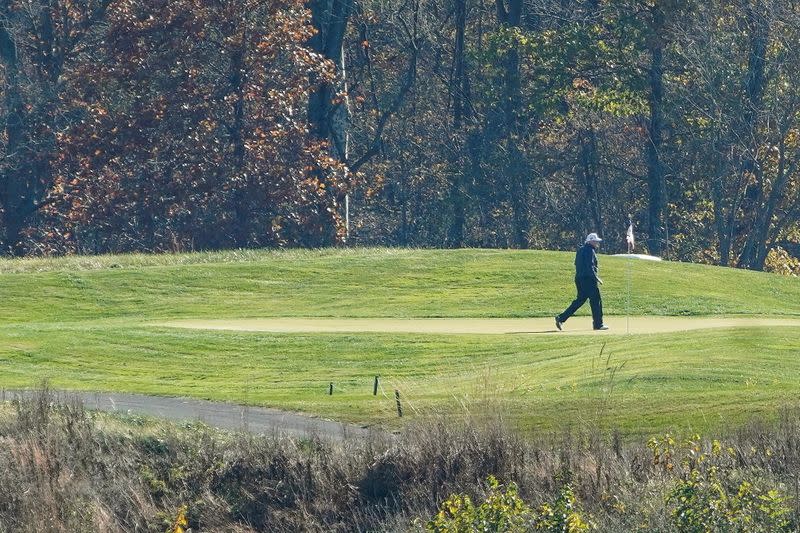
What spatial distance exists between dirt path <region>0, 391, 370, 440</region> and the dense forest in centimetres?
→ 2527

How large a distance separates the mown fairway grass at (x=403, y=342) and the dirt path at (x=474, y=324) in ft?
2.57

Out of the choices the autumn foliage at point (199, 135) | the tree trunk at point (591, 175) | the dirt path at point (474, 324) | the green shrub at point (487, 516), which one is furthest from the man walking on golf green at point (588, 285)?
the tree trunk at point (591, 175)

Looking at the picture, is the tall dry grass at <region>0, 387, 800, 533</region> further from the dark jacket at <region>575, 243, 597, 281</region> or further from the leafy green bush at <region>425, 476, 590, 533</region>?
the dark jacket at <region>575, 243, 597, 281</region>

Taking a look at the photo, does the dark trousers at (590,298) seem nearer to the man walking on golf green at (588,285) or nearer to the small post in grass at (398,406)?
the man walking on golf green at (588,285)

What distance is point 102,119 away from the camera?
44219 millimetres

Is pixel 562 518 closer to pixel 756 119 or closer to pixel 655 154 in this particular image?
pixel 756 119

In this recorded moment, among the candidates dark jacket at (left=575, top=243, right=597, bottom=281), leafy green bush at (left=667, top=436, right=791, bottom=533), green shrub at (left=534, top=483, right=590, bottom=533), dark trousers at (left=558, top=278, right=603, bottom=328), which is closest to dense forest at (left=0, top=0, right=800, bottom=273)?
dark jacket at (left=575, top=243, right=597, bottom=281)

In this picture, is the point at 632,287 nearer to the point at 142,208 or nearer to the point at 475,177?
the point at 142,208

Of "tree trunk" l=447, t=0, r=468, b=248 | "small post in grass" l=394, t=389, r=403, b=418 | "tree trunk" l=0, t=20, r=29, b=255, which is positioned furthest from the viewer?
"tree trunk" l=447, t=0, r=468, b=248

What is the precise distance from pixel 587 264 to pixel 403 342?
331 centimetres

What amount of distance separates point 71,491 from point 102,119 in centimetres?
2963

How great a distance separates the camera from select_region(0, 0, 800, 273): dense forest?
4394cm

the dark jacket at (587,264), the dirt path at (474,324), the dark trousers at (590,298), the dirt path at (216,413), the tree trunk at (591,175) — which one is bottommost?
the dirt path at (216,413)

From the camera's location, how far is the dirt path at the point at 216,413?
16.7 meters
